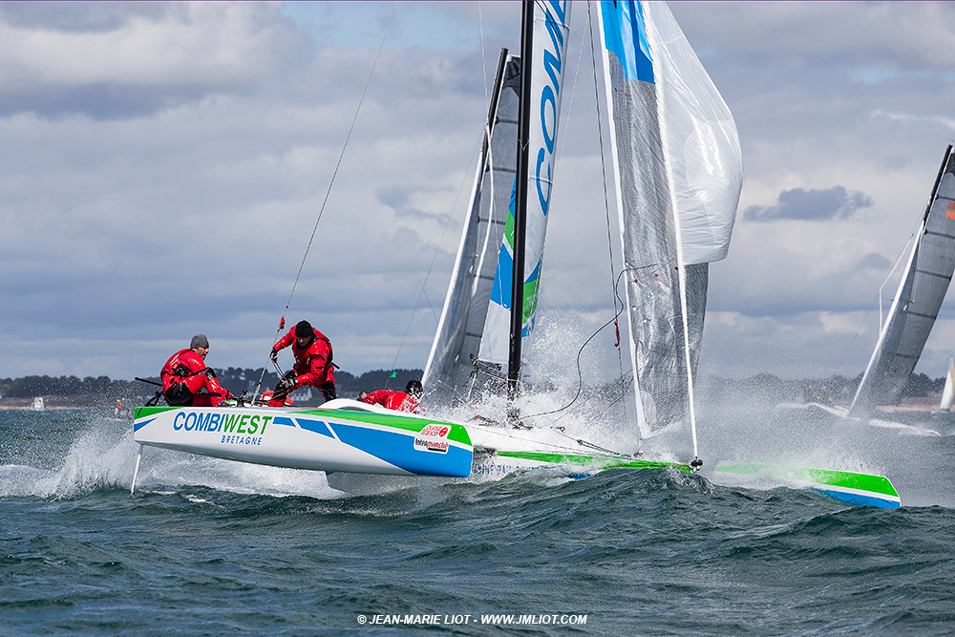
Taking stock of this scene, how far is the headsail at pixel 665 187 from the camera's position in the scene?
7.84 metres

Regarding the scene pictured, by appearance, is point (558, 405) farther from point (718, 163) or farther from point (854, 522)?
point (854, 522)

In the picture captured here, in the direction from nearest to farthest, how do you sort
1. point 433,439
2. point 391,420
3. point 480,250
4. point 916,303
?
1. point 433,439
2. point 391,420
3. point 480,250
4. point 916,303

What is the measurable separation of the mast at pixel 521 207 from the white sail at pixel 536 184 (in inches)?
6.0

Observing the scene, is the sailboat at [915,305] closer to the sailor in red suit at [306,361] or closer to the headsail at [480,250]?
the headsail at [480,250]

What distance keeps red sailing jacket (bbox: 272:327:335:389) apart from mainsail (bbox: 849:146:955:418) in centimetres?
1269

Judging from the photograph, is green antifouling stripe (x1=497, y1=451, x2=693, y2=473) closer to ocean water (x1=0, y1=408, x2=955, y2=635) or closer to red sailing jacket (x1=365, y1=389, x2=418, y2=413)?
ocean water (x1=0, y1=408, x2=955, y2=635)

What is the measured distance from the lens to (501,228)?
→ 11.4m

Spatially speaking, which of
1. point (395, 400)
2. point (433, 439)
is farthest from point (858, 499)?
point (395, 400)

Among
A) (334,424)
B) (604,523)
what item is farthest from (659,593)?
(334,424)

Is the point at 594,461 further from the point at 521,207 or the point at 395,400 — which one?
the point at 521,207

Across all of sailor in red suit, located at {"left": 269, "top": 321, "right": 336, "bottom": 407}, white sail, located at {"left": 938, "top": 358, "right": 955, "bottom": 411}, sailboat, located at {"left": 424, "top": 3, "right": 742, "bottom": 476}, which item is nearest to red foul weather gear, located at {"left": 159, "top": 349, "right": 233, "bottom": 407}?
sailor in red suit, located at {"left": 269, "top": 321, "right": 336, "bottom": 407}

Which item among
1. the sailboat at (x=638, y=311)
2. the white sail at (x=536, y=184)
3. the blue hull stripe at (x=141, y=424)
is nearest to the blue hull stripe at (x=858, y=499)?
the sailboat at (x=638, y=311)

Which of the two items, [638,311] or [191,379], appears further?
[191,379]

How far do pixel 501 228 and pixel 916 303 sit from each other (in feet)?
33.4
